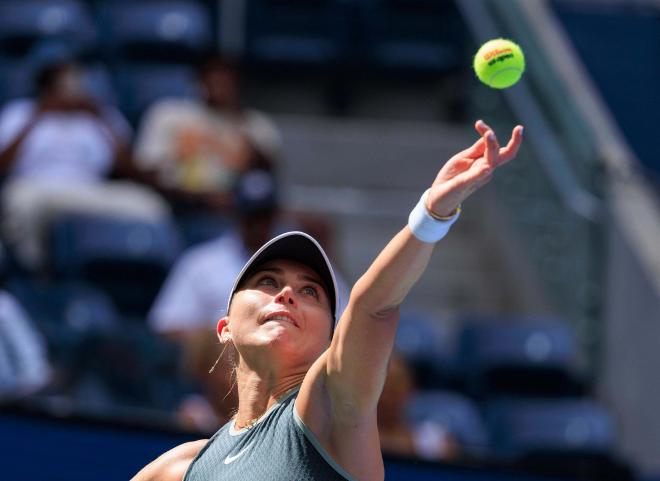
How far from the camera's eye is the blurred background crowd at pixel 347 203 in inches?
222

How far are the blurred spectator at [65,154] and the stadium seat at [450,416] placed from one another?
5.30 feet

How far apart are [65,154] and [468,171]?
482cm

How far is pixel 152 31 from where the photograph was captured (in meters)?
8.57

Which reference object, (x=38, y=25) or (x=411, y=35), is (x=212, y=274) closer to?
(x=38, y=25)

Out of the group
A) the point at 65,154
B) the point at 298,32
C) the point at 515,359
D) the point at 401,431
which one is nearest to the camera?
the point at 401,431

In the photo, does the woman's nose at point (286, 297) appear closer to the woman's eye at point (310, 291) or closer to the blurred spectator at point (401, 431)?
the woman's eye at point (310, 291)

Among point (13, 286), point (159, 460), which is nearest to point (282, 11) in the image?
point (13, 286)

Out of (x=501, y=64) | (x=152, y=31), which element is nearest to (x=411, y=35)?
(x=152, y=31)

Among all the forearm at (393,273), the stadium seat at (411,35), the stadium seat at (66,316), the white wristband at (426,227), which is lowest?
the forearm at (393,273)

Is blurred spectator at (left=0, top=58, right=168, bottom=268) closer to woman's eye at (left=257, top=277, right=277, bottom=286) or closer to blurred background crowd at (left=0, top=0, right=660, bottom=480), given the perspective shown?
blurred background crowd at (left=0, top=0, right=660, bottom=480)

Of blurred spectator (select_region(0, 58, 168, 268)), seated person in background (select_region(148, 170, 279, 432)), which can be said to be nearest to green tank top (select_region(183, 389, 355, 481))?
seated person in background (select_region(148, 170, 279, 432))

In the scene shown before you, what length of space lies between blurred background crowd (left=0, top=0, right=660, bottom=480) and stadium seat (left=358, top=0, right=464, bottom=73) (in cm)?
1

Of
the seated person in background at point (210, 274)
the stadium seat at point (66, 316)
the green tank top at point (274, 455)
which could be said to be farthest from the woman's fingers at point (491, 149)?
the seated person in background at point (210, 274)

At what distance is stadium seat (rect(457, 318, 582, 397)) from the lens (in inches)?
262
